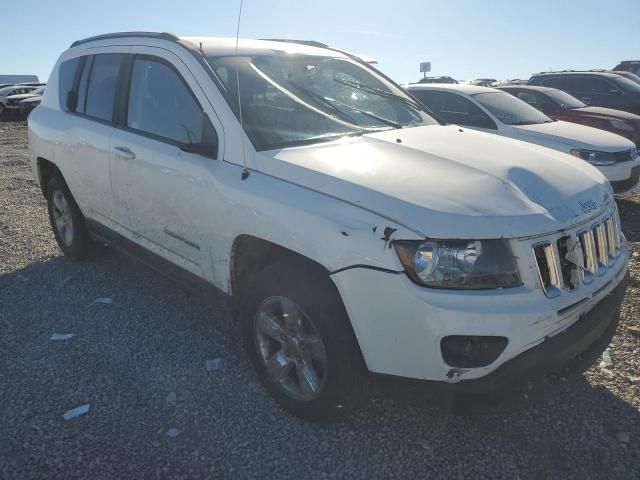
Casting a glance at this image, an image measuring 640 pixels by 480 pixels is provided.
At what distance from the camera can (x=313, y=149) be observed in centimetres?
270

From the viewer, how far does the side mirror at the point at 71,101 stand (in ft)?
14.1

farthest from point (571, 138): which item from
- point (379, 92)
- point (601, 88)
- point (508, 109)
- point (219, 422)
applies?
point (601, 88)

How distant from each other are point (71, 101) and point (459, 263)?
3737mm

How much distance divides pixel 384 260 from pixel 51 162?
3817 mm

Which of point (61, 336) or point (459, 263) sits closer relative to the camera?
point (459, 263)

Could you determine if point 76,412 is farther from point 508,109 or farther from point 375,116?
point 508,109

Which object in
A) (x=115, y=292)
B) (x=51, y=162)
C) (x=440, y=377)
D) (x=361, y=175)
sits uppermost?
(x=361, y=175)

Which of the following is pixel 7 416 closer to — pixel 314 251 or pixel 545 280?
pixel 314 251

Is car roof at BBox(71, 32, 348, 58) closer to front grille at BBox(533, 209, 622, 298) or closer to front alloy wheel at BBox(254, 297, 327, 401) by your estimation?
front alloy wheel at BBox(254, 297, 327, 401)

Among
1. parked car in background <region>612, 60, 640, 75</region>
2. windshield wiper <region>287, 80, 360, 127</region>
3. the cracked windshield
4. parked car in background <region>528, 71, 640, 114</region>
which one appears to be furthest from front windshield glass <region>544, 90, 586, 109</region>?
parked car in background <region>612, 60, 640, 75</region>

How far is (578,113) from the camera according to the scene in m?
8.95

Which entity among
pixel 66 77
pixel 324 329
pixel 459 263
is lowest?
pixel 324 329

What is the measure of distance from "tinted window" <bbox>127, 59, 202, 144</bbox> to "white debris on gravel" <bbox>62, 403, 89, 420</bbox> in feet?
5.19

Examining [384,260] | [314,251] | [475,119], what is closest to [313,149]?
[314,251]
